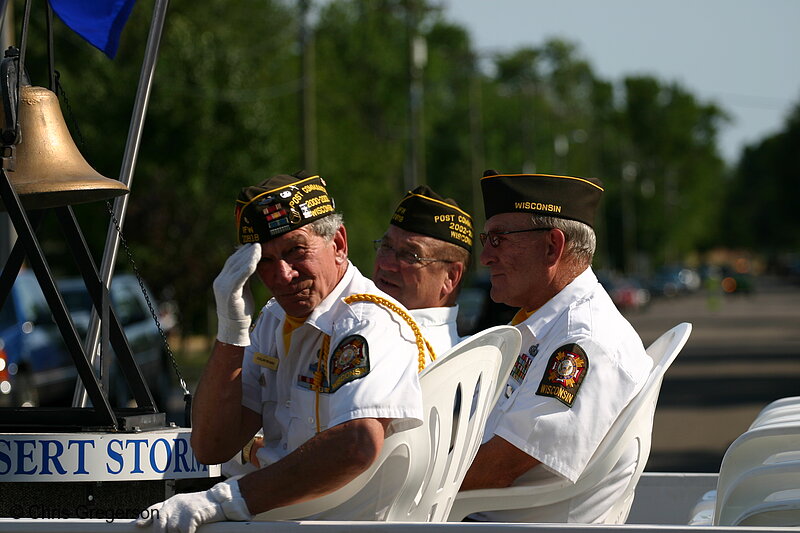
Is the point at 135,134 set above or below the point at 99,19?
below

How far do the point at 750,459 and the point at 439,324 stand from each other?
1.42m

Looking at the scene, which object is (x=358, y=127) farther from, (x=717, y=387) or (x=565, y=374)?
(x=565, y=374)

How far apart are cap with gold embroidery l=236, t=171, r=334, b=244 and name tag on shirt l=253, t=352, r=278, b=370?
0.35 metres

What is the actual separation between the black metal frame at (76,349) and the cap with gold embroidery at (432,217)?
1487mm

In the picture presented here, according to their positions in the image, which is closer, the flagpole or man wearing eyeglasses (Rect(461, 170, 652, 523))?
man wearing eyeglasses (Rect(461, 170, 652, 523))

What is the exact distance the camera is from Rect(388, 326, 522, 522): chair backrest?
137 inches

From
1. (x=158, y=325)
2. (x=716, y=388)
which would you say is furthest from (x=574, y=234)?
(x=716, y=388)

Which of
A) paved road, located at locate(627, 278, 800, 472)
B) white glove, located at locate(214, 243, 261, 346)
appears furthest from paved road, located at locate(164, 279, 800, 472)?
white glove, located at locate(214, 243, 261, 346)

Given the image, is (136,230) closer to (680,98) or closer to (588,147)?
(588,147)

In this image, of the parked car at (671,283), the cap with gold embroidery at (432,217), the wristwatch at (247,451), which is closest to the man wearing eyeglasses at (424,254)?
the cap with gold embroidery at (432,217)

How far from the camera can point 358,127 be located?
55.3m

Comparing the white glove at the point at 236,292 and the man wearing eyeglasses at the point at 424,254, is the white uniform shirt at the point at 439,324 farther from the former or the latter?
the white glove at the point at 236,292

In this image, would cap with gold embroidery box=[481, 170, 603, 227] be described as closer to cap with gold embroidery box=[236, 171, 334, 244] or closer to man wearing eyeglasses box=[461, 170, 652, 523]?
man wearing eyeglasses box=[461, 170, 652, 523]

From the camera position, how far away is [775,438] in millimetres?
4137
